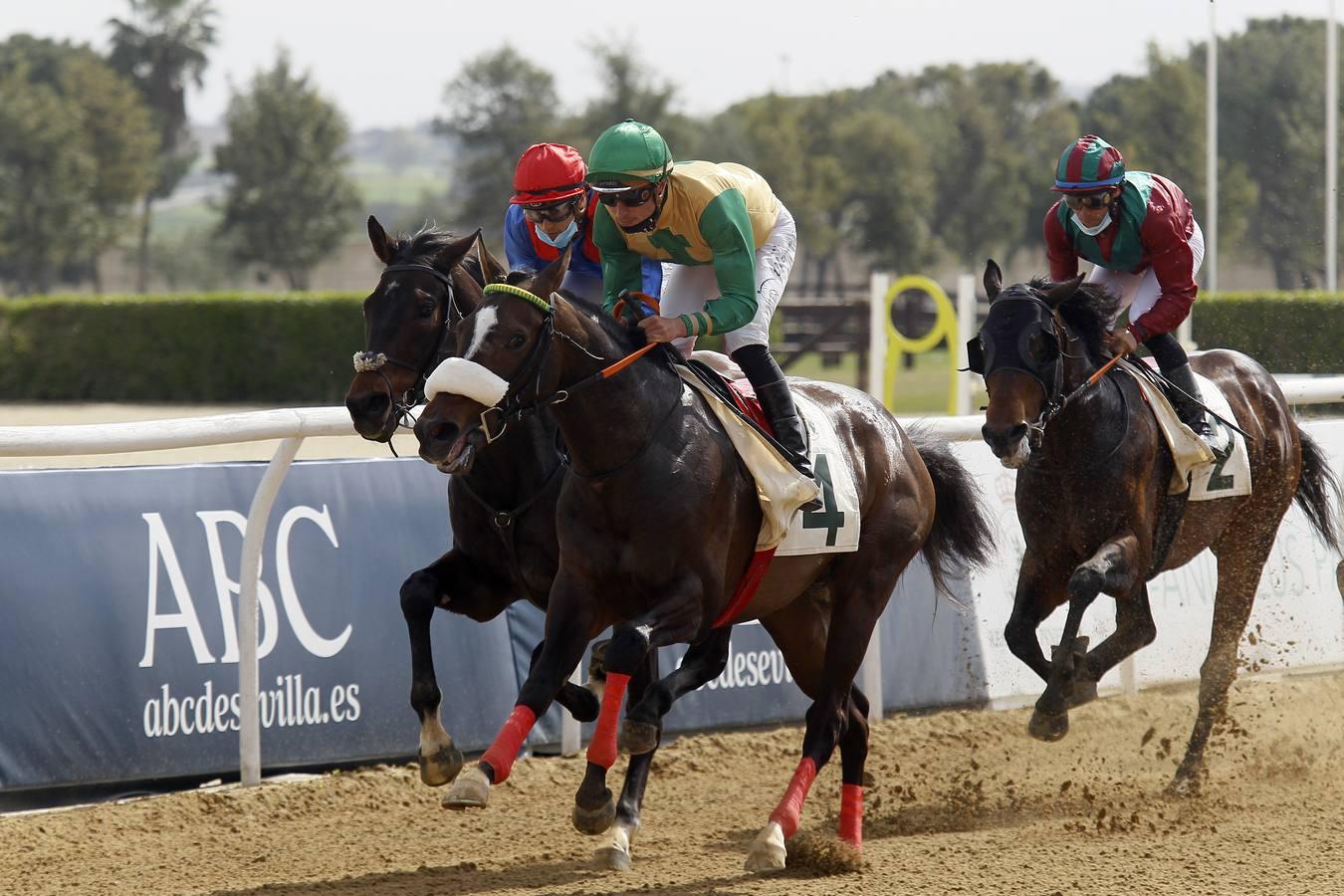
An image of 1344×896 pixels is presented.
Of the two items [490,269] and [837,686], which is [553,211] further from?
[837,686]

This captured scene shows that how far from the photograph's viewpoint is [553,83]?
51.5m

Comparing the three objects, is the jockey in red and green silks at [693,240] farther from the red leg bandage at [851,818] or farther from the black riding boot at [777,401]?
the red leg bandage at [851,818]

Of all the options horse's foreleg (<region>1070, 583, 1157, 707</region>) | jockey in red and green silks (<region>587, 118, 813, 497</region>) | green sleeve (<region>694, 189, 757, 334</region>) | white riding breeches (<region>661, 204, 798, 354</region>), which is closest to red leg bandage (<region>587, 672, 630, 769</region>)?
jockey in red and green silks (<region>587, 118, 813, 497</region>)

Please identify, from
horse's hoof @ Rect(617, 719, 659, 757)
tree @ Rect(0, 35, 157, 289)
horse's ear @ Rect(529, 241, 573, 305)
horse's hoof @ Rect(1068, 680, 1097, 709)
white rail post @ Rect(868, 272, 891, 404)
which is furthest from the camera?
tree @ Rect(0, 35, 157, 289)

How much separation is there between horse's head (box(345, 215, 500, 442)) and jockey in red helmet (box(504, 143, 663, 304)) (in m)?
0.23

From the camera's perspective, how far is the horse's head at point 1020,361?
5.04 meters

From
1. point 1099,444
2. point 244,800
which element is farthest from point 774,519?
point 244,800

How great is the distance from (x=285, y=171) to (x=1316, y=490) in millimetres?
41312

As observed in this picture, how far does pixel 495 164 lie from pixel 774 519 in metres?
44.9

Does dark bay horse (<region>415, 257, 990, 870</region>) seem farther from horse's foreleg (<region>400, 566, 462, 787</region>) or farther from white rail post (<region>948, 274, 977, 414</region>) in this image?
white rail post (<region>948, 274, 977, 414</region>)

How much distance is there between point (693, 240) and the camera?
4.59 m

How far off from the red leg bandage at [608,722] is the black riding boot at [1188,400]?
8.94ft

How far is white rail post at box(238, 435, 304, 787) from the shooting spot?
17.1 feet

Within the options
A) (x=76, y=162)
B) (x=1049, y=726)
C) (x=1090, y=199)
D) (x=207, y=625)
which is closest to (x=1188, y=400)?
(x=1090, y=199)
